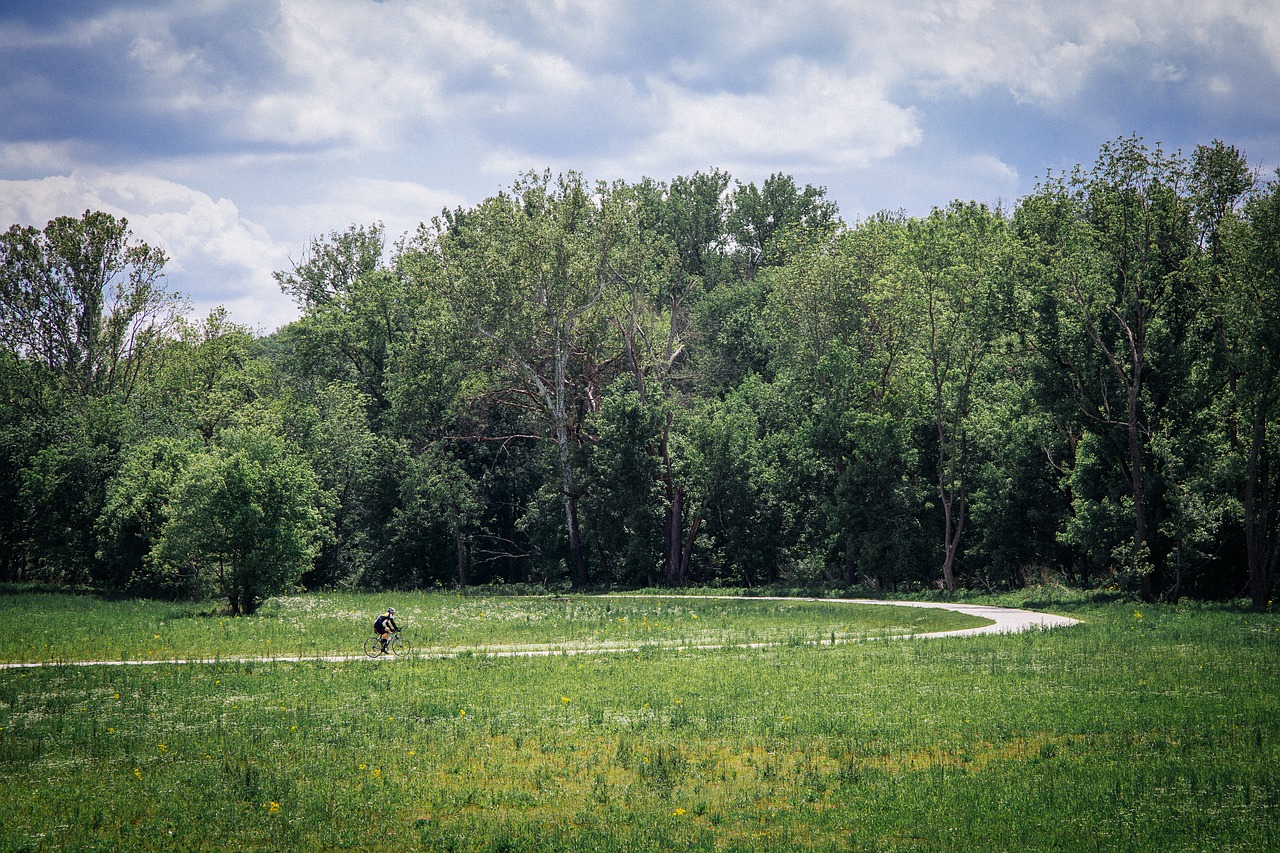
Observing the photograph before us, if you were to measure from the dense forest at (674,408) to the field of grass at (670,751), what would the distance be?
1444 centimetres

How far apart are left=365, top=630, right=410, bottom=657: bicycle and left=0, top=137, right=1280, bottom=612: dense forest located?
1376cm

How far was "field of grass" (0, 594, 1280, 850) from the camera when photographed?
13.5m

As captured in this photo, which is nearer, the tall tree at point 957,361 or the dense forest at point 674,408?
the dense forest at point 674,408

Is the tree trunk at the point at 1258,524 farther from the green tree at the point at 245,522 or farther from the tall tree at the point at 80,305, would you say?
the tall tree at the point at 80,305

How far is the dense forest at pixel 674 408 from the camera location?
131ft

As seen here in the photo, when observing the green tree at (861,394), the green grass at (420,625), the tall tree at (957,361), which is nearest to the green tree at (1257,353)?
the tall tree at (957,361)

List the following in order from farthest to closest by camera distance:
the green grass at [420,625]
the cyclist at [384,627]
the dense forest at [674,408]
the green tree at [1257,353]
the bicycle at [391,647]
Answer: the dense forest at [674,408] < the green tree at [1257,353] < the green grass at [420,625] < the bicycle at [391,647] < the cyclist at [384,627]

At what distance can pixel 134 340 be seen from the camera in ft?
234

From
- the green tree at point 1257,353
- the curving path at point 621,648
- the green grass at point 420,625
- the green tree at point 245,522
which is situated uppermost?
the green tree at point 1257,353

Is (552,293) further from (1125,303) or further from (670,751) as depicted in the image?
Result: (670,751)

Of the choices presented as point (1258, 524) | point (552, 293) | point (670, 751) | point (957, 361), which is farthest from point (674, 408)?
point (670, 751)

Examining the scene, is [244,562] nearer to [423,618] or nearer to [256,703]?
[423,618]

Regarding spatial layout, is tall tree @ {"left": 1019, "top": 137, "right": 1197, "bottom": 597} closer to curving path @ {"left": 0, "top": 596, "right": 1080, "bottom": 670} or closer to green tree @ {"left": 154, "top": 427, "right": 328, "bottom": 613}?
curving path @ {"left": 0, "top": 596, "right": 1080, "bottom": 670}

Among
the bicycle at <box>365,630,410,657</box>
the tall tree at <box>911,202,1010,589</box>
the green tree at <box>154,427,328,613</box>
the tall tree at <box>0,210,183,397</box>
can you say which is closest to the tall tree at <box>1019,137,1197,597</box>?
the tall tree at <box>911,202,1010,589</box>
